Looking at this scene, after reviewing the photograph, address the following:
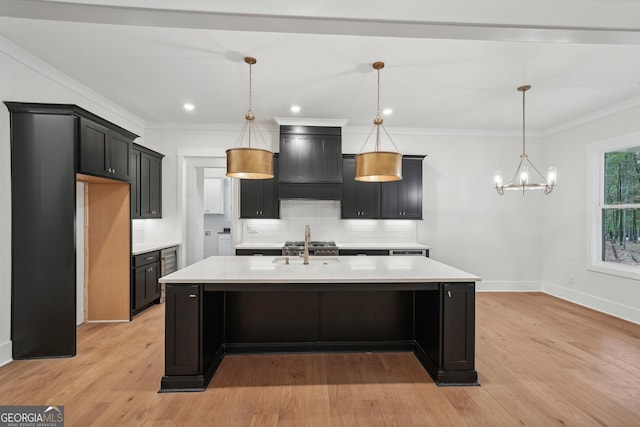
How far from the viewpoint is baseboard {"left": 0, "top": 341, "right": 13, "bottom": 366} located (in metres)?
2.68

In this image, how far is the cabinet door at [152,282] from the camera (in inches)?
166

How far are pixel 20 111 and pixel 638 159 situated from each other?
7071 millimetres

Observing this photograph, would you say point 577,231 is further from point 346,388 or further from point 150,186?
point 150,186

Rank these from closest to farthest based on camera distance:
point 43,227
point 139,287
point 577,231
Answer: point 43,227, point 139,287, point 577,231

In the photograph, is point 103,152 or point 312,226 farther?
point 312,226

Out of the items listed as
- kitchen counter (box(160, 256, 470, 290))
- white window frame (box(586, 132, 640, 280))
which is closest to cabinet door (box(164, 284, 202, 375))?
kitchen counter (box(160, 256, 470, 290))

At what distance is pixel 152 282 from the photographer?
4.35m

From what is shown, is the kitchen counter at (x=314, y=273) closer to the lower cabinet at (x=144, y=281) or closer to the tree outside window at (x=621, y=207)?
the lower cabinet at (x=144, y=281)

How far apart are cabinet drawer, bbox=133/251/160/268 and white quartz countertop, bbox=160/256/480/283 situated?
57.7 inches

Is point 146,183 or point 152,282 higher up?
point 146,183

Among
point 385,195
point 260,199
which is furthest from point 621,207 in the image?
point 260,199

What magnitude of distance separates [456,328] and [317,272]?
1.20 meters

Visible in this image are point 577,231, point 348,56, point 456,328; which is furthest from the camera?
point 577,231

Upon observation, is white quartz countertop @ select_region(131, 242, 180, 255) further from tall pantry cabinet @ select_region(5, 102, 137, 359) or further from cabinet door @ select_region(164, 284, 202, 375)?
cabinet door @ select_region(164, 284, 202, 375)
